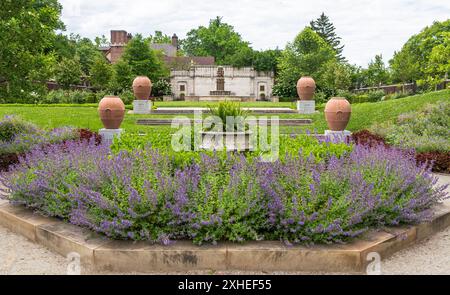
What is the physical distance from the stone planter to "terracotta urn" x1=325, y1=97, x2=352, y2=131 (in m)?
5.21

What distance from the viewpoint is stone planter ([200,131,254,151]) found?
6941mm

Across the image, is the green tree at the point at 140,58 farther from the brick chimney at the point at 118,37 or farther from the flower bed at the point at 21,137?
the flower bed at the point at 21,137

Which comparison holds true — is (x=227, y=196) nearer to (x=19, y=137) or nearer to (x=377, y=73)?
(x=19, y=137)

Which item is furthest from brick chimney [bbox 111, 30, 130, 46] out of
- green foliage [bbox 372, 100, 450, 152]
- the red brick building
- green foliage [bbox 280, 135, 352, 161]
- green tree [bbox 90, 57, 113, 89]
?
green foliage [bbox 280, 135, 352, 161]

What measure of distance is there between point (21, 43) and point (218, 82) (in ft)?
148

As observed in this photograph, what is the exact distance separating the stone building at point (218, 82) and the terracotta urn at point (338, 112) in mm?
42444

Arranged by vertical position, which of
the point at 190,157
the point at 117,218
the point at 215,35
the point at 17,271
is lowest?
the point at 17,271

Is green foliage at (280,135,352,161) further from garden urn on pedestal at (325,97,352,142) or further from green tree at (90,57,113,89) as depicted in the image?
green tree at (90,57,113,89)

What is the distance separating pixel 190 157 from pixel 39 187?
75.6 inches

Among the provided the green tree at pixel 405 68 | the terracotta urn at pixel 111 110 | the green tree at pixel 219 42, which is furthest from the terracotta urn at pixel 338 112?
the green tree at pixel 219 42

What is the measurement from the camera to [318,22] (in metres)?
68.9

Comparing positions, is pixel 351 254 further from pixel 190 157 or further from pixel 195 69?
pixel 195 69

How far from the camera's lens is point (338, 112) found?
11.6 m

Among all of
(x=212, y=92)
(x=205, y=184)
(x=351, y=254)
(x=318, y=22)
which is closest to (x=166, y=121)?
(x=205, y=184)
